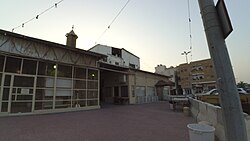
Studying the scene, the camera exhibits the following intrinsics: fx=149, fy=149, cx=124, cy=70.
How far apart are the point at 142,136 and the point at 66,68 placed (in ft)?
30.1

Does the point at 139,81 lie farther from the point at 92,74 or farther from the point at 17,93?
the point at 17,93

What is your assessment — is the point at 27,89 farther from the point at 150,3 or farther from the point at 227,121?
the point at 227,121

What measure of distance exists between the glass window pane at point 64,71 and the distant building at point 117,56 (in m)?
11.7

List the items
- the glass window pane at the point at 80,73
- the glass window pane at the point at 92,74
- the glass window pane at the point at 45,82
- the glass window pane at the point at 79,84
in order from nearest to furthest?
the glass window pane at the point at 45,82 < the glass window pane at the point at 79,84 < the glass window pane at the point at 80,73 < the glass window pane at the point at 92,74

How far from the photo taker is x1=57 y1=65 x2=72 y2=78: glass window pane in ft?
37.9

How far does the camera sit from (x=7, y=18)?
31.4 ft

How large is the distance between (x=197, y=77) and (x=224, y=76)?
47975 mm

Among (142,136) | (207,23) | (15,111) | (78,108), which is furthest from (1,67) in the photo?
(207,23)

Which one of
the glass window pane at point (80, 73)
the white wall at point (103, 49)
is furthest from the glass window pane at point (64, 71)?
the white wall at point (103, 49)

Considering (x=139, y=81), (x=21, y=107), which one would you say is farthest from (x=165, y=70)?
(x=21, y=107)

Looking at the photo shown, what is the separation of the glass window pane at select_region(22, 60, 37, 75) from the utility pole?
11.1m

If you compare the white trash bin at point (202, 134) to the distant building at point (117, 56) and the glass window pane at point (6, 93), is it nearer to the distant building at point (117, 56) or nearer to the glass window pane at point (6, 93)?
the glass window pane at point (6, 93)

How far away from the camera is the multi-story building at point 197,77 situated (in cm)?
4124

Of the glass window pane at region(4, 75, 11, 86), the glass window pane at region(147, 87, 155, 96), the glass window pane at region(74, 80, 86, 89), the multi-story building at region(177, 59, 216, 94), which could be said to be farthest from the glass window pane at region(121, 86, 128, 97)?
the multi-story building at region(177, 59, 216, 94)
